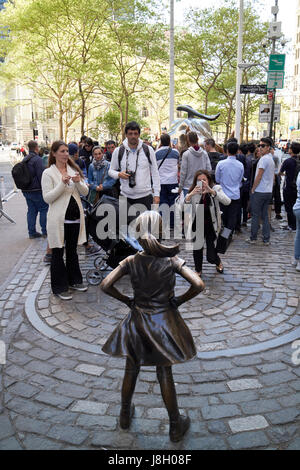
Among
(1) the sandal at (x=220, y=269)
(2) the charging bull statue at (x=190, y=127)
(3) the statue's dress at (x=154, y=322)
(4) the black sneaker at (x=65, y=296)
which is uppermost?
(2) the charging bull statue at (x=190, y=127)

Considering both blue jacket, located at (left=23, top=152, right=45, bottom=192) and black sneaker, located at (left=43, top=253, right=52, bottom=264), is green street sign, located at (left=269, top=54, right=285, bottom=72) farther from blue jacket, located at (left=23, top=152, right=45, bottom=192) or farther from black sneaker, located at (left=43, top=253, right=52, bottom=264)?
black sneaker, located at (left=43, top=253, right=52, bottom=264)

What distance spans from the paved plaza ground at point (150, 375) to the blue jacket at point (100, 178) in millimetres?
2105

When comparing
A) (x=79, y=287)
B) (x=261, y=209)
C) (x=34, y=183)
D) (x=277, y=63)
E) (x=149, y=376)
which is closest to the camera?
(x=149, y=376)

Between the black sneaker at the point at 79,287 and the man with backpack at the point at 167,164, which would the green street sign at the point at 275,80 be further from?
the black sneaker at the point at 79,287

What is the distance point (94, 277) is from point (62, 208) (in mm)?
1326

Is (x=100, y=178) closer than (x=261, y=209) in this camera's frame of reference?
Yes

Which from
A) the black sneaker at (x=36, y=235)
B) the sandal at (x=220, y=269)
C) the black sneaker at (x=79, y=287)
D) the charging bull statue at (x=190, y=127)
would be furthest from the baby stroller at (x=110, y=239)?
the charging bull statue at (x=190, y=127)

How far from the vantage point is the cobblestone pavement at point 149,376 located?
285cm

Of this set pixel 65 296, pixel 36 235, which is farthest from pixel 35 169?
pixel 65 296

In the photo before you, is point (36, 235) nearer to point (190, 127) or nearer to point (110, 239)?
point (110, 239)

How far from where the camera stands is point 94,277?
6.07 meters

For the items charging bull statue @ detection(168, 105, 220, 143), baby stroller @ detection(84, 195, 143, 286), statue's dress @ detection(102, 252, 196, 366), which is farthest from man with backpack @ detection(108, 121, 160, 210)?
charging bull statue @ detection(168, 105, 220, 143)

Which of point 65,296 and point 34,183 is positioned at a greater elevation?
point 34,183
